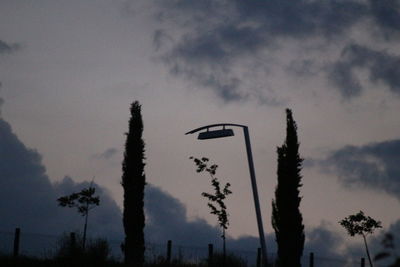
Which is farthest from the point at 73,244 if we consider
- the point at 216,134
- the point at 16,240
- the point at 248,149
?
the point at 248,149

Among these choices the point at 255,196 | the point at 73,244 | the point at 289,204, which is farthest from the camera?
the point at 289,204

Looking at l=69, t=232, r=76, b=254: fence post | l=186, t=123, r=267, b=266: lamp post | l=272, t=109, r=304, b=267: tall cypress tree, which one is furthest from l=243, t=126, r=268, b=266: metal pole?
l=272, t=109, r=304, b=267: tall cypress tree

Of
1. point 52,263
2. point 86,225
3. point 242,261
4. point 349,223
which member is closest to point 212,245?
point 242,261

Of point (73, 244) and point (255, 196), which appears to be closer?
point (255, 196)

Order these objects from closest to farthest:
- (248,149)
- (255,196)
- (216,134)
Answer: (216,134)
(255,196)
(248,149)

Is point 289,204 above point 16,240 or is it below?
above

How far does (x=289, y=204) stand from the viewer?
1057 inches

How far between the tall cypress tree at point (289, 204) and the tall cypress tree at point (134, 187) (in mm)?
7377

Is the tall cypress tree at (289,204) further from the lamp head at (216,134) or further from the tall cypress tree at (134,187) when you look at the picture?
the lamp head at (216,134)

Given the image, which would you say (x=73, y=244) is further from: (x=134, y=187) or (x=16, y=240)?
(x=134, y=187)

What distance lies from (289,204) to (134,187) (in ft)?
28.3

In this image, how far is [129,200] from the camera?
27312 mm

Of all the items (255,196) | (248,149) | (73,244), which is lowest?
(73,244)

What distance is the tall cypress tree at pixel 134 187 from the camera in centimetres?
2658
